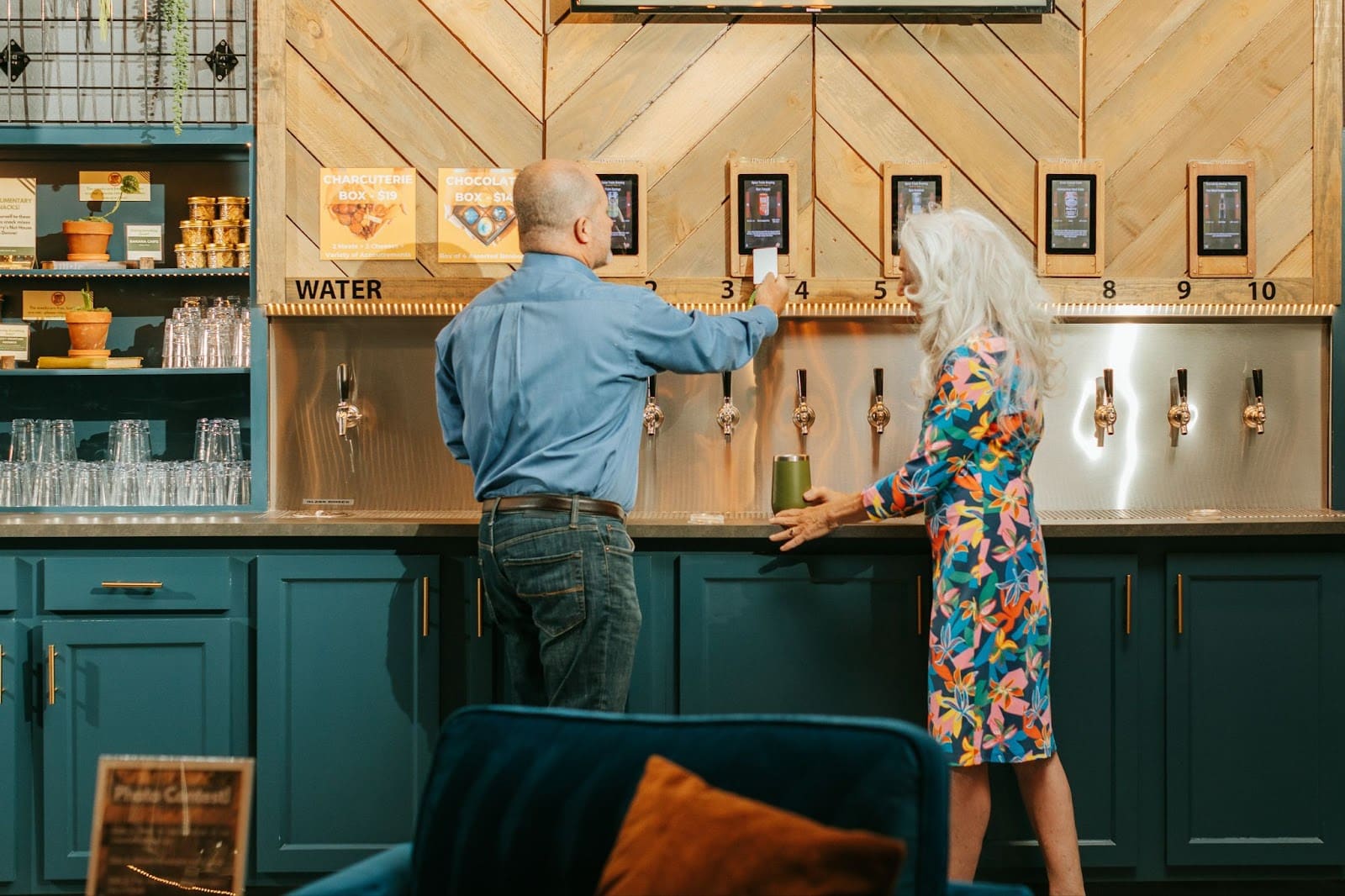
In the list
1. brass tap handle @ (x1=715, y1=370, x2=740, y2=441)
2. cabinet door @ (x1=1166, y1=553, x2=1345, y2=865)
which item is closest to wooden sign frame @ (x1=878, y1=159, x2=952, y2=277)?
brass tap handle @ (x1=715, y1=370, x2=740, y2=441)

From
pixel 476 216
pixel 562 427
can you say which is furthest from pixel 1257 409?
pixel 476 216

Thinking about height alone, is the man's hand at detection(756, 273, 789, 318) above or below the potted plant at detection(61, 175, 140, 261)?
below

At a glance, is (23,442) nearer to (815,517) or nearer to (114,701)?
(114,701)

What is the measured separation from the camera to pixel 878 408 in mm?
3609

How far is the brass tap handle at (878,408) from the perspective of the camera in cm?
361

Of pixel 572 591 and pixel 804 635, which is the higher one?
pixel 572 591

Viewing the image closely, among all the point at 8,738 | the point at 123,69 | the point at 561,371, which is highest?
the point at 123,69

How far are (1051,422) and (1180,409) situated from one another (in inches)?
13.9

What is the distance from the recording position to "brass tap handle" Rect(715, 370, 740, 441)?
357cm

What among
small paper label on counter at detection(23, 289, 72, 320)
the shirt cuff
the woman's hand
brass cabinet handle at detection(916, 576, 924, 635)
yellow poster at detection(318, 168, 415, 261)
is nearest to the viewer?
the shirt cuff

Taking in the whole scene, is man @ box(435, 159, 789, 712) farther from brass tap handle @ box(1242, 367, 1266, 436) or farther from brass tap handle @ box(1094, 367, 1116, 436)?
brass tap handle @ box(1242, 367, 1266, 436)

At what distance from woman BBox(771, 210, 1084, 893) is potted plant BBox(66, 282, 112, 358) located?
2323 mm

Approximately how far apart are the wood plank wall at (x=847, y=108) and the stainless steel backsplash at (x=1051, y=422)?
215 millimetres

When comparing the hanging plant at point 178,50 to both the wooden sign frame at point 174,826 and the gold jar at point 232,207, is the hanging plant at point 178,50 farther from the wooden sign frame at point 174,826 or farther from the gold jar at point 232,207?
the wooden sign frame at point 174,826
